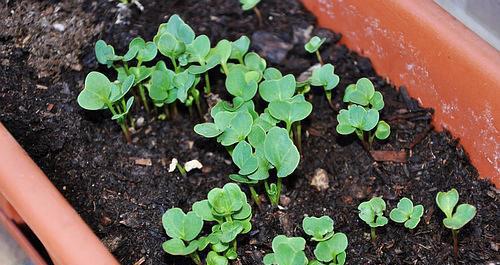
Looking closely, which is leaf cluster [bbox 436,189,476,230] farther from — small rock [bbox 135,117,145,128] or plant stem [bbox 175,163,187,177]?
small rock [bbox 135,117,145,128]

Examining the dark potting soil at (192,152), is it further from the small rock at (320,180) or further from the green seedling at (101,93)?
the green seedling at (101,93)

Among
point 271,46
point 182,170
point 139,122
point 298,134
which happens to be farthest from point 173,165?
point 271,46

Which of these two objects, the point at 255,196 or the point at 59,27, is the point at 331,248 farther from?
the point at 59,27

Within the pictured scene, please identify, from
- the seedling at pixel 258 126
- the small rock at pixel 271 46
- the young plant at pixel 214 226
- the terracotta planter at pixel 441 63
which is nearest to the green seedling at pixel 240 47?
the seedling at pixel 258 126

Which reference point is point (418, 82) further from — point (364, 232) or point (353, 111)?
point (364, 232)

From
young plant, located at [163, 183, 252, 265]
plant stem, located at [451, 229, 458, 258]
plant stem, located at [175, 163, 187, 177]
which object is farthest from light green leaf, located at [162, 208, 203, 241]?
plant stem, located at [451, 229, 458, 258]

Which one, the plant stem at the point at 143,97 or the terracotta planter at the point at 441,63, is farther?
the plant stem at the point at 143,97
